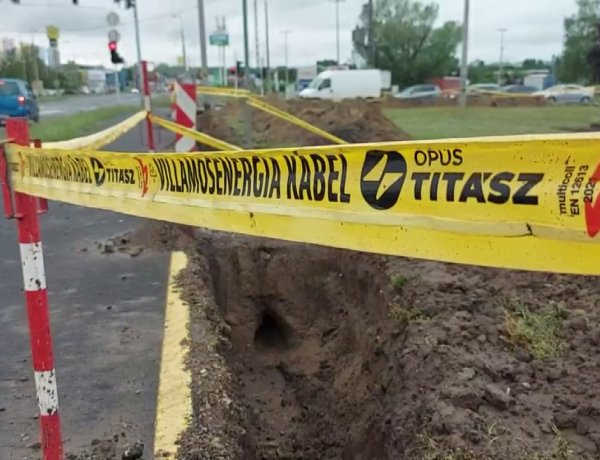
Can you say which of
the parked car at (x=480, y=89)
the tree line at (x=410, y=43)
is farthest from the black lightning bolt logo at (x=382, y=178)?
the tree line at (x=410, y=43)

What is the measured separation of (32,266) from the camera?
10.6 ft

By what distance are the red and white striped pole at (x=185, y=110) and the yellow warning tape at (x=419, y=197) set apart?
21.2ft

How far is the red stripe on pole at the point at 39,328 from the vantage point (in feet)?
10.6

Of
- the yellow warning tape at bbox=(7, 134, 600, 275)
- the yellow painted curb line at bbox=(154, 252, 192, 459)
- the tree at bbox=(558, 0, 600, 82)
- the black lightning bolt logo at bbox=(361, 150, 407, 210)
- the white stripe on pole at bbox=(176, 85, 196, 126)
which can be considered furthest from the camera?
the tree at bbox=(558, 0, 600, 82)

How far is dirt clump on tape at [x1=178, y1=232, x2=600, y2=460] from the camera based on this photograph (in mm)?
3438

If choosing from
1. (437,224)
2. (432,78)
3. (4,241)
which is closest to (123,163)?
(437,224)

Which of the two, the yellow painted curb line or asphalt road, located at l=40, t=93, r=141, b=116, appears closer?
the yellow painted curb line

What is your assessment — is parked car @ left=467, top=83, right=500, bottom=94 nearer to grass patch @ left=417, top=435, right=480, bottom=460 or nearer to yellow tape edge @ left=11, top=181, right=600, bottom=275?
grass patch @ left=417, top=435, right=480, bottom=460

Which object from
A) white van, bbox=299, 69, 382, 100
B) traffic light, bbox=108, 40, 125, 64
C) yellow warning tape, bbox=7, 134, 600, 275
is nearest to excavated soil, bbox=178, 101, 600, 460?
yellow warning tape, bbox=7, 134, 600, 275

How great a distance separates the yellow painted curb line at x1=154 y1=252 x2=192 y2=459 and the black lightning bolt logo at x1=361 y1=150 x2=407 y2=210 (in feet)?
5.51

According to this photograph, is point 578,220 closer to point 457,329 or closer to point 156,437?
point 156,437

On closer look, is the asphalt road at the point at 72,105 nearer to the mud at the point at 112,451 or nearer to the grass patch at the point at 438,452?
the mud at the point at 112,451

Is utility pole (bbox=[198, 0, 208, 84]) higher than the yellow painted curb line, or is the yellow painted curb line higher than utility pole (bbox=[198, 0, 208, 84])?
utility pole (bbox=[198, 0, 208, 84])

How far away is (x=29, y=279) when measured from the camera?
3.24 m
